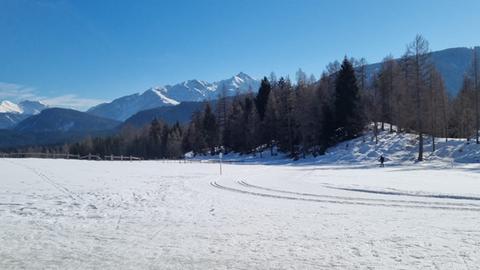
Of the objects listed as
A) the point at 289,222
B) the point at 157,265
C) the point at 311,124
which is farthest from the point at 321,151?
the point at 157,265

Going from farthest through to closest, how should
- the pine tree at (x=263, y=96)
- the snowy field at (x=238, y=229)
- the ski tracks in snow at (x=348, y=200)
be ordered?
1. the pine tree at (x=263, y=96)
2. the ski tracks in snow at (x=348, y=200)
3. the snowy field at (x=238, y=229)

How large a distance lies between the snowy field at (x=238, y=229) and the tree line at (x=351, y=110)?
41.8 m

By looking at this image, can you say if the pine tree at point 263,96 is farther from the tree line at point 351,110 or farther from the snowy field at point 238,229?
the snowy field at point 238,229

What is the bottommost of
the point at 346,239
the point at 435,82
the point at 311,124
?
the point at 346,239

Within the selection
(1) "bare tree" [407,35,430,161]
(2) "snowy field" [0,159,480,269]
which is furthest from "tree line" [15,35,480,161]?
(2) "snowy field" [0,159,480,269]

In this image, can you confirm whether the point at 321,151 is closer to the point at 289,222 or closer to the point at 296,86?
the point at 296,86

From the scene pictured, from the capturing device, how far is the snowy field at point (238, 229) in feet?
32.2

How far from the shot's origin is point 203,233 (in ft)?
42.2

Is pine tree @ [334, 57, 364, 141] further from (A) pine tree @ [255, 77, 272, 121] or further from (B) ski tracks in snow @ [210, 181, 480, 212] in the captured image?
(B) ski tracks in snow @ [210, 181, 480, 212]

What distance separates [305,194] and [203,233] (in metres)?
10.6

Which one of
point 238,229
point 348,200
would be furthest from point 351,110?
point 238,229

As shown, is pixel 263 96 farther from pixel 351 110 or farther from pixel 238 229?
pixel 238 229

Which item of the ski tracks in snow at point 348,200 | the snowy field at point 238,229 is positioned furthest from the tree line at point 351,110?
the snowy field at point 238,229

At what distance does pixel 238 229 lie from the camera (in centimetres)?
1345
